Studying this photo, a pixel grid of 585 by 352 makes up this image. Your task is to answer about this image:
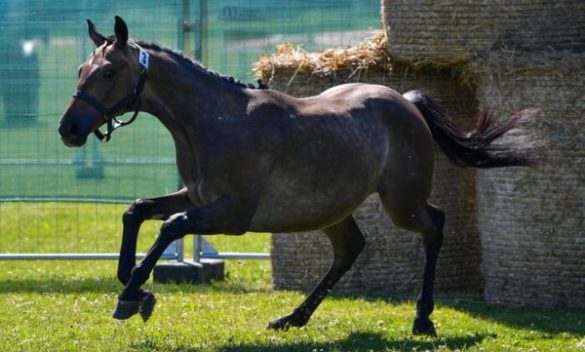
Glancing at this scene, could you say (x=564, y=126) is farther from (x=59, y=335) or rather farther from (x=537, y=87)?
(x=59, y=335)

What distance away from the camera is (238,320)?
29.2 feet

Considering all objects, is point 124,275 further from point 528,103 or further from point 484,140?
point 528,103

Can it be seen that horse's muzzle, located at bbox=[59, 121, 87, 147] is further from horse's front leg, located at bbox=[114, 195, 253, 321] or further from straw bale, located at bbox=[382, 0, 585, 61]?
straw bale, located at bbox=[382, 0, 585, 61]

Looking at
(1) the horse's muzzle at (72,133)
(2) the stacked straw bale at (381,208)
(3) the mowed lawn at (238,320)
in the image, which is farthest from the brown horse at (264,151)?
(2) the stacked straw bale at (381,208)

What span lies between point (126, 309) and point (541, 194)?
129 inches

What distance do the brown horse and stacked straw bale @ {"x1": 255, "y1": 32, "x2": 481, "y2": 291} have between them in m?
1.18

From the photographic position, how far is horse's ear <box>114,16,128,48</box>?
763cm

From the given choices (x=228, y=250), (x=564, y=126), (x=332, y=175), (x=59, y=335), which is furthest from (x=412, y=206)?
(x=228, y=250)

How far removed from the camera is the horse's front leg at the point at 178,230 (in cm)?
760

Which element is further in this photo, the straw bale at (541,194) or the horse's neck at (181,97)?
the straw bale at (541,194)

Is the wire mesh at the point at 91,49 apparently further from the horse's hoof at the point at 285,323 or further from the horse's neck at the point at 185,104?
the horse's neck at the point at 185,104

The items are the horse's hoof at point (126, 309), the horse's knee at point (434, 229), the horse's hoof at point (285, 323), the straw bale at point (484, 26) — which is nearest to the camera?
the horse's hoof at point (126, 309)

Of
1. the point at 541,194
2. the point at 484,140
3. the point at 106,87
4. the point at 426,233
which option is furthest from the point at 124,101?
the point at 541,194

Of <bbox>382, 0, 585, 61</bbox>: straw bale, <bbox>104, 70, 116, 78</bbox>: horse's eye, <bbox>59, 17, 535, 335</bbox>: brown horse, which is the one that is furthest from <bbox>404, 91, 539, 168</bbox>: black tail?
<bbox>104, 70, 116, 78</bbox>: horse's eye
